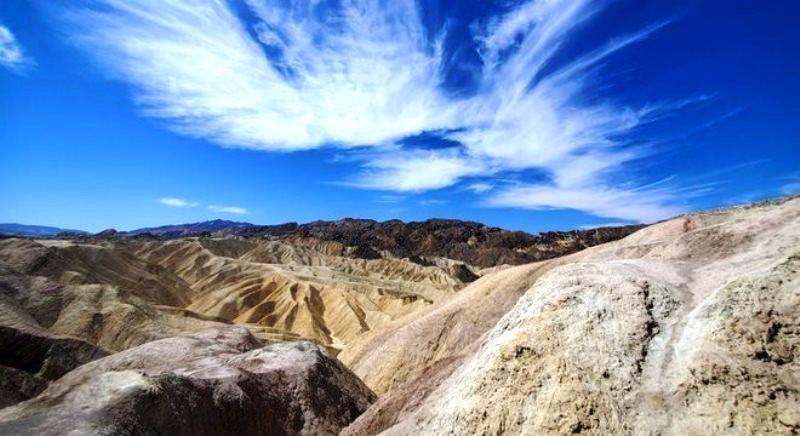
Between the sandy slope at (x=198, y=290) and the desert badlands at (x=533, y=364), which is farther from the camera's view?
the sandy slope at (x=198, y=290)

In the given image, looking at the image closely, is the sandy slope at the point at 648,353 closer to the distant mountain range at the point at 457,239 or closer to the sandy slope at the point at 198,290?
the sandy slope at the point at 198,290

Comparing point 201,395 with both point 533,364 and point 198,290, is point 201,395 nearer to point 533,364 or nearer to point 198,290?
point 533,364

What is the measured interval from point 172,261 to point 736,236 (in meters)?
91.0

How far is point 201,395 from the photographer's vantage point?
10.0m

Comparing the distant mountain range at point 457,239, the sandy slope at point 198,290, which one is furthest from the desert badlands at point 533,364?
the distant mountain range at point 457,239

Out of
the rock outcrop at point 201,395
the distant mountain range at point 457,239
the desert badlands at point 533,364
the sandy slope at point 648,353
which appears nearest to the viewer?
the sandy slope at point 648,353

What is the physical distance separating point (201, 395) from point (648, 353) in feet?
26.1

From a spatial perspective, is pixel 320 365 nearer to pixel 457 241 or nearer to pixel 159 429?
pixel 159 429

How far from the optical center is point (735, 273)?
678cm

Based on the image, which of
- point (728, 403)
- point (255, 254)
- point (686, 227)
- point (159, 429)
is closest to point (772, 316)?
point (728, 403)

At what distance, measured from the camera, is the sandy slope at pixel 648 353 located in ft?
17.0

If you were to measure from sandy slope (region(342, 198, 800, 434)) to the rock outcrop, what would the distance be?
136 inches

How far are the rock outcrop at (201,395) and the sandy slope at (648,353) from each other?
11.4 feet

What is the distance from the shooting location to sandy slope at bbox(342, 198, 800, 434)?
5.18 meters
